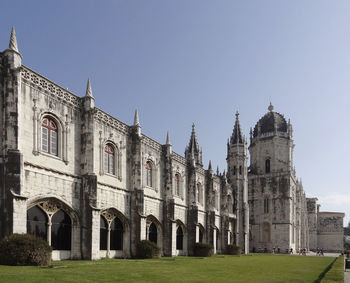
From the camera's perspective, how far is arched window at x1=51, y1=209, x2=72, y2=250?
71.8 ft

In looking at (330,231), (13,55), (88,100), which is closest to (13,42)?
(13,55)

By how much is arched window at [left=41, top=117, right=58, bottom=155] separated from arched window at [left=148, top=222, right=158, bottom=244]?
1275 cm

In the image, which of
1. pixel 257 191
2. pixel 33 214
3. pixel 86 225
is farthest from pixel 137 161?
pixel 257 191

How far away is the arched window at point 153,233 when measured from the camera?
1271 inches

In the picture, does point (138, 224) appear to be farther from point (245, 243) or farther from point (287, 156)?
point (287, 156)

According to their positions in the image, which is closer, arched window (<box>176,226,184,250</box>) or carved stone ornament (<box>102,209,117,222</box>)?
carved stone ornament (<box>102,209,117,222</box>)

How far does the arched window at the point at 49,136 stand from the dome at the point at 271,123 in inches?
2019

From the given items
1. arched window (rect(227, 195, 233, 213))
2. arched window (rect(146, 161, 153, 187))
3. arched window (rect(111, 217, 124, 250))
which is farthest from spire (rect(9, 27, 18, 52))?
arched window (rect(227, 195, 233, 213))

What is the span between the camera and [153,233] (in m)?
32.9

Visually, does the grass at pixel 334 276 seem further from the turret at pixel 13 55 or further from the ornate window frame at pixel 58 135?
the turret at pixel 13 55

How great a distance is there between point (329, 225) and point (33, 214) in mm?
90860

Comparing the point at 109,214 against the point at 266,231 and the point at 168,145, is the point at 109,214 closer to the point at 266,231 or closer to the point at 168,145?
the point at 168,145

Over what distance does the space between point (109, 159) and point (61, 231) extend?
Answer: 6.75 metres

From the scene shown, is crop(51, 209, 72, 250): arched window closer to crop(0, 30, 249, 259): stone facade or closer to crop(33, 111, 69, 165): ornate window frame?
crop(0, 30, 249, 259): stone facade
